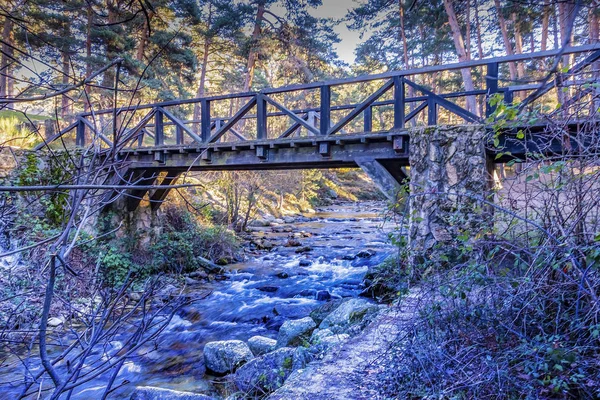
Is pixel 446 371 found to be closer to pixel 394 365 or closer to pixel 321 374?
pixel 394 365

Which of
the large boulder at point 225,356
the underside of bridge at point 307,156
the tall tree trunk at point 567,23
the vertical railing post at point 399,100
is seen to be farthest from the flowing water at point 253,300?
the tall tree trunk at point 567,23

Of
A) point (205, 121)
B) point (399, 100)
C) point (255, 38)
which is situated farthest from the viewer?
point (255, 38)

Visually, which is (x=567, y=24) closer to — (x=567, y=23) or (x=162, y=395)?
(x=567, y=23)

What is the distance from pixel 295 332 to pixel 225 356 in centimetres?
88

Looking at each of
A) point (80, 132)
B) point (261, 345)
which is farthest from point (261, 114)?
point (80, 132)

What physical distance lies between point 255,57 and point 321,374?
15.0m

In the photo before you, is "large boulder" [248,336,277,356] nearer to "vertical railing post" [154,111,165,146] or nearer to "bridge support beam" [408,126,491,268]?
"bridge support beam" [408,126,491,268]

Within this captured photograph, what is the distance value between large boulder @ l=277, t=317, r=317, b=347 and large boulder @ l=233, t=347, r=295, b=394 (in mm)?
757

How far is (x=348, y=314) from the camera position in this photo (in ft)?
15.9

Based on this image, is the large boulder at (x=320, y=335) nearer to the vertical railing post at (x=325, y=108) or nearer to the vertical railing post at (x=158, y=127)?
the vertical railing post at (x=325, y=108)

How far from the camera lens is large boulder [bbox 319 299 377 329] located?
462 centimetres

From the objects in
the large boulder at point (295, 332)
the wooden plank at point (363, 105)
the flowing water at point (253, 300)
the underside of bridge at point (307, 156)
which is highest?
the wooden plank at point (363, 105)

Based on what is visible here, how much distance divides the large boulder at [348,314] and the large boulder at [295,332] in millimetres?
180

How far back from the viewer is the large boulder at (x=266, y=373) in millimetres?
3322
